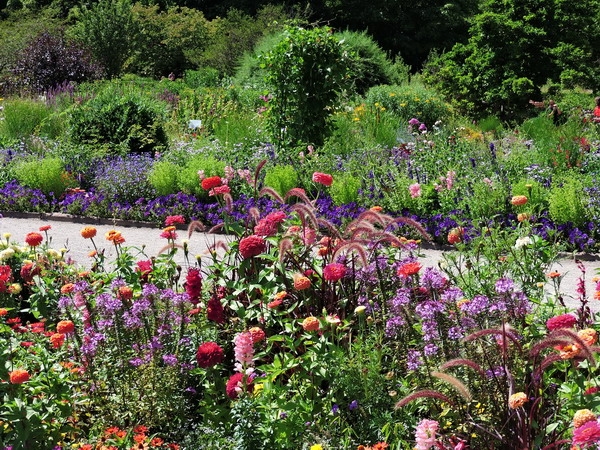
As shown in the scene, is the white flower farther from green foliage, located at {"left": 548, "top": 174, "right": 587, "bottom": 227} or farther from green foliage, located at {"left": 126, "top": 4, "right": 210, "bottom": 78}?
green foliage, located at {"left": 126, "top": 4, "right": 210, "bottom": 78}

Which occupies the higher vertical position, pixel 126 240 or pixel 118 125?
pixel 126 240

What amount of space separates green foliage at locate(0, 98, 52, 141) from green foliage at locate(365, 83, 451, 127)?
5.84m

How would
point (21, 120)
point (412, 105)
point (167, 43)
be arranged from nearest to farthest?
point (21, 120), point (412, 105), point (167, 43)

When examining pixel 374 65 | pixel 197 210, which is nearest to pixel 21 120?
pixel 197 210

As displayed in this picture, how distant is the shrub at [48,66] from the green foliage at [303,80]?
10.5 meters

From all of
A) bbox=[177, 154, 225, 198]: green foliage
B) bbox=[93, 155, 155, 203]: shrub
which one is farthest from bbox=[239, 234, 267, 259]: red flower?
bbox=[93, 155, 155, 203]: shrub

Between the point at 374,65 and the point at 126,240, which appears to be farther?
the point at 374,65

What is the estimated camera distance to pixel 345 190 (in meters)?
7.55

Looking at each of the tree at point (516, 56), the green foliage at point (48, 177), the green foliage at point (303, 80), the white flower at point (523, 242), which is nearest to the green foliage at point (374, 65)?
the tree at point (516, 56)

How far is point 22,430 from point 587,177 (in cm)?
612

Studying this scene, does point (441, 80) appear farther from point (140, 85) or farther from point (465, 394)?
point (465, 394)

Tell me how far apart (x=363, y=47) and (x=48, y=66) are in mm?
7888

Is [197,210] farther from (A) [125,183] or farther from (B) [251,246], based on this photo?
(B) [251,246]

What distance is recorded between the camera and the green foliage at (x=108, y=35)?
21.0 metres
